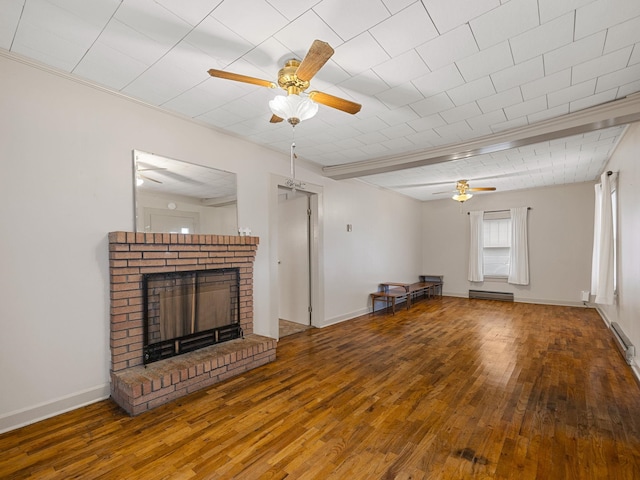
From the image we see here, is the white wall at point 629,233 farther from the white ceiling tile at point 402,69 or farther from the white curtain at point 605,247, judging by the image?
the white ceiling tile at point 402,69

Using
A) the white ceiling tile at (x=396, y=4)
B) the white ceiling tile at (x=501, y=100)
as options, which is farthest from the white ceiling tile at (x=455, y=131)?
the white ceiling tile at (x=396, y=4)

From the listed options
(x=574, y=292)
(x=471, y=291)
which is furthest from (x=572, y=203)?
(x=471, y=291)

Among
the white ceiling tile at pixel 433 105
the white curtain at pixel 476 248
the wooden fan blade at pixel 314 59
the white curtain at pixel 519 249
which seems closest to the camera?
Result: the wooden fan blade at pixel 314 59

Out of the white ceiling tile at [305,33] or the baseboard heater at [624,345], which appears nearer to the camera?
the white ceiling tile at [305,33]

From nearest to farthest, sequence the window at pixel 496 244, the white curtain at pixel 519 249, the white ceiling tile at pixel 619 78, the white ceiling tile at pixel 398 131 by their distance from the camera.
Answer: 1. the white ceiling tile at pixel 619 78
2. the white ceiling tile at pixel 398 131
3. the white curtain at pixel 519 249
4. the window at pixel 496 244

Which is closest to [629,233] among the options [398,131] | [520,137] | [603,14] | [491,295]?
[520,137]

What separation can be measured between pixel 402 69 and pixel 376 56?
0.28m

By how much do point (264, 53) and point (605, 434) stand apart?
11.6 ft

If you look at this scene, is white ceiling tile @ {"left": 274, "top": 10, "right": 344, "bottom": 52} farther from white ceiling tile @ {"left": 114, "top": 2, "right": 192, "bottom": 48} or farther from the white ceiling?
white ceiling tile @ {"left": 114, "top": 2, "right": 192, "bottom": 48}

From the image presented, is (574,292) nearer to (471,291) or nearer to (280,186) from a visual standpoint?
(471,291)

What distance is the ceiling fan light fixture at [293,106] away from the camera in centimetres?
199

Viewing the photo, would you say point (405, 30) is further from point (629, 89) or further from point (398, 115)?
point (629, 89)

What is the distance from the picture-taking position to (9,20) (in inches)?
69.9

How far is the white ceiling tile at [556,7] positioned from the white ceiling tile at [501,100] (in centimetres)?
85
